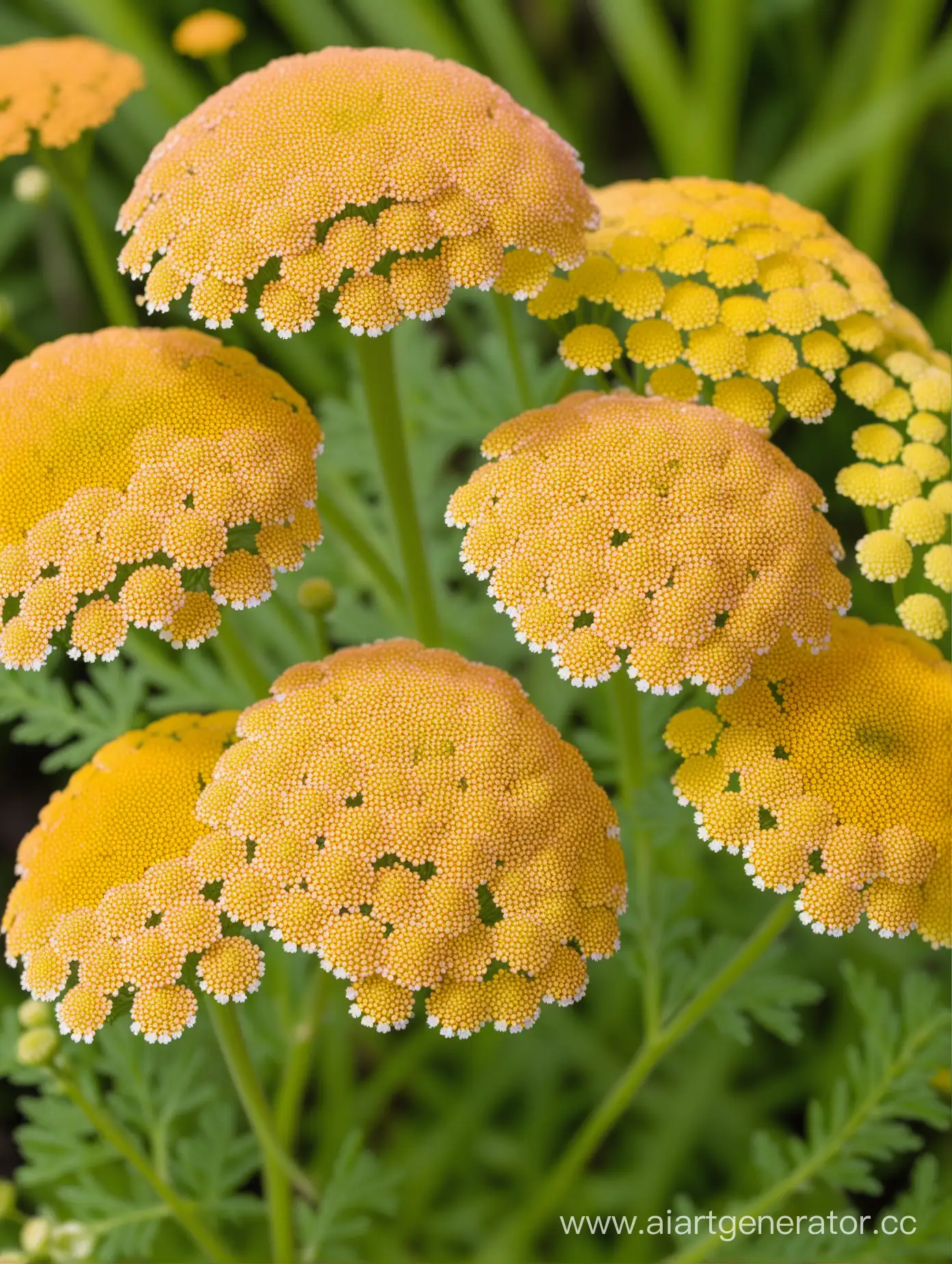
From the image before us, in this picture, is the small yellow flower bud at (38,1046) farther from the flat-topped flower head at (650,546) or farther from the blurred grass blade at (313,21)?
the blurred grass blade at (313,21)

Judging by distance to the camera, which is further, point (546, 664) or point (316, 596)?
point (546, 664)

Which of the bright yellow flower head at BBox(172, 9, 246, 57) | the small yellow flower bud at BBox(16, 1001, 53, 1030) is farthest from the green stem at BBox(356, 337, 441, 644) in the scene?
the bright yellow flower head at BBox(172, 9, 246, 57)

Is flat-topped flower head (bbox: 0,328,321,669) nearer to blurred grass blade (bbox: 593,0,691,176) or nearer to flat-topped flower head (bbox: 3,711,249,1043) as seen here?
flat-topped flower head (bbox: 3,711,249,1043)

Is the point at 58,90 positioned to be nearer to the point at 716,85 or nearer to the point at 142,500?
the point at 142,500

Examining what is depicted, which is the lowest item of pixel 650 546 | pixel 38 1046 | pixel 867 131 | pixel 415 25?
pixel 38 1046

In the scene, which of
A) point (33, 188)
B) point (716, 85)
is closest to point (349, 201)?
point (33, 188)

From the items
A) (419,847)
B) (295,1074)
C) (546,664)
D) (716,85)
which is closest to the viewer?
(419,847)

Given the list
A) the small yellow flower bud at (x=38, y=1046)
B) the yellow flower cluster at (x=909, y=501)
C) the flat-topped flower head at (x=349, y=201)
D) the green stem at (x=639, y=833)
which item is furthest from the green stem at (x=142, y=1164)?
the yellow flower cluster at (x=909, y=501)
